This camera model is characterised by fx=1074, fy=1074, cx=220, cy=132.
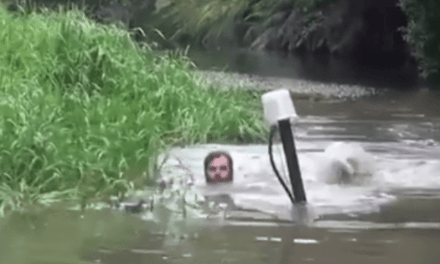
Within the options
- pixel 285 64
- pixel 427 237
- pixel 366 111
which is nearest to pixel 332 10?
pixel 285 64

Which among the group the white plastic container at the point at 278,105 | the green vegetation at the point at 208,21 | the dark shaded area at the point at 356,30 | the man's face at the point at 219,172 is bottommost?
the man's face at the point at 219,172

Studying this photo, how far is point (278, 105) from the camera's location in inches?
261

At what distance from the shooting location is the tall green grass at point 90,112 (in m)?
7.33

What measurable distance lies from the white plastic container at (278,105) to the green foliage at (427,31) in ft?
39.1

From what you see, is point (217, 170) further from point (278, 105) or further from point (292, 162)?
point (278, 105)

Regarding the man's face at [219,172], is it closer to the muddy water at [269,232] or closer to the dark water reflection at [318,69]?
the muddy water at [269,232]

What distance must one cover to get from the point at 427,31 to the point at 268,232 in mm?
12941

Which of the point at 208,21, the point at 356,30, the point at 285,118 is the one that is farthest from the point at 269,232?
the point at 208,21

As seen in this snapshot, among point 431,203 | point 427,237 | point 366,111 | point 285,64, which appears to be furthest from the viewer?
point 285,64

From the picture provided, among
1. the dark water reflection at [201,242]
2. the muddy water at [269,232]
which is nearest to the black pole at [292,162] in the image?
the muddy water at [269,232]

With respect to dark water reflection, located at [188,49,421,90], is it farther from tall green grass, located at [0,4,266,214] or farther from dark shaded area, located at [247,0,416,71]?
tall green grass, located at [0,4,266,214]

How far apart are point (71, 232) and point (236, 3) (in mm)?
30593

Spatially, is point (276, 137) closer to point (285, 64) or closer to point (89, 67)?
point (89, 67)

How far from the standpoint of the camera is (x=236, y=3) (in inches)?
1427
